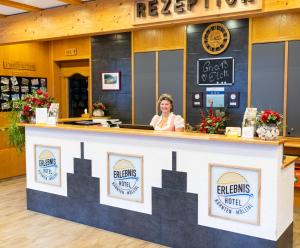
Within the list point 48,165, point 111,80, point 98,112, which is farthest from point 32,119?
point 111,80

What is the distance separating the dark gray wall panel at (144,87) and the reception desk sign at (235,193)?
10.3 feet

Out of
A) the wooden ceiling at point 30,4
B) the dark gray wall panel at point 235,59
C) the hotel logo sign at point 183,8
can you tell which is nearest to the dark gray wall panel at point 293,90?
the dark gray wall panel at point 235,59

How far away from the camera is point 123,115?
6602 millimetres

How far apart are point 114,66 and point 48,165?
275 cm

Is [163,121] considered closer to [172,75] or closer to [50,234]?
[172,75]

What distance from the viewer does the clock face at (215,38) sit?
5.46m

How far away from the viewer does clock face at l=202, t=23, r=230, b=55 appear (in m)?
5.46

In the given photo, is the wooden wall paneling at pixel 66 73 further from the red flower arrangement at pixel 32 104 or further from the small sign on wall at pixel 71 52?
the red flower arrangement at pixel 32 104

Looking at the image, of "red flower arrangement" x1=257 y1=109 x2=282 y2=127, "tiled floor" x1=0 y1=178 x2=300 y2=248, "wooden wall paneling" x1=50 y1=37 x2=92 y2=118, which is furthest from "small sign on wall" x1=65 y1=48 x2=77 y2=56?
"red flower arrangement" x1=257 y1=109 x2=282 y2=127

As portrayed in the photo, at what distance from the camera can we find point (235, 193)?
10.3 ft

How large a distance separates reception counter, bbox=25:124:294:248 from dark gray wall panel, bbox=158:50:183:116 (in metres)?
2.25

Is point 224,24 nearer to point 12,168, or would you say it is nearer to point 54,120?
point 54,120

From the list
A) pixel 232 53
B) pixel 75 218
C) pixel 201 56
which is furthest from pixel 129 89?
pixel 75 218

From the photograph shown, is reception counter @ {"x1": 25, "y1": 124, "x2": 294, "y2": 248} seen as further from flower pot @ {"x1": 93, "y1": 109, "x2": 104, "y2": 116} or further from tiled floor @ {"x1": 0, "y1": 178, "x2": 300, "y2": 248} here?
flower pot @ {"x1": 93, "y1": 109, "x2": 104, "y2": 116}
